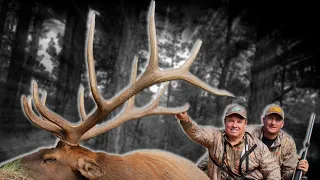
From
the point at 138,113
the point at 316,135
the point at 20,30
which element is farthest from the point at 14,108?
the point at 316,135

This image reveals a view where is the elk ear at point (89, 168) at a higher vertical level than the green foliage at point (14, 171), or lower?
higher

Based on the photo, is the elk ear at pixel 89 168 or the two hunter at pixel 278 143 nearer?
the elk ear at pixel 89 168

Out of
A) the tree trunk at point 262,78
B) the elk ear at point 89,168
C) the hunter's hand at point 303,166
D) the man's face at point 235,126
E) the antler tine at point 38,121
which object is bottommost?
the elk ear at point 89,168

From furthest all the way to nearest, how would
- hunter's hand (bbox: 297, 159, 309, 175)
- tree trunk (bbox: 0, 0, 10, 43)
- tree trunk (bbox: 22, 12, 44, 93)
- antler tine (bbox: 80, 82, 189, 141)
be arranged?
tree trunk (bbox: 22, 12, 44, 93) < tree trunk (bbox: 0, 0, 10, 43) < hunter's hand (bbox: 297, 159, 309, 175) < antler tine (bbox: 80, 82, 189, 141)

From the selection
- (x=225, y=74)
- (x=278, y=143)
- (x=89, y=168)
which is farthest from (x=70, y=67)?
(x=89, y=168)

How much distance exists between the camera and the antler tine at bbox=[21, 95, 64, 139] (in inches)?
86.4

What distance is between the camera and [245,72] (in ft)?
30.2

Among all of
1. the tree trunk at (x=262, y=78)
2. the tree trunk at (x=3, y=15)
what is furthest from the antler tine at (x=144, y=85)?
the tree trunk at (x=262, y=78)

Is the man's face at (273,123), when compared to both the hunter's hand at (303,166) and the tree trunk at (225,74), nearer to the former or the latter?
the hunter's hand at (303,166)

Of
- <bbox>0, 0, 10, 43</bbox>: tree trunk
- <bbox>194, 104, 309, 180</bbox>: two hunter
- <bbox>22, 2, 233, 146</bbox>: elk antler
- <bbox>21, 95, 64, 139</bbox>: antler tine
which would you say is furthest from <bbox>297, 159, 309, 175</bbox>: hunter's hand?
<bbox>0, 0, 10, 43</bbox>: tree trunk

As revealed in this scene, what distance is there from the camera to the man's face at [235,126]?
2.62 meters

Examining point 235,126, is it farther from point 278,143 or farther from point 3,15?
point 3,15

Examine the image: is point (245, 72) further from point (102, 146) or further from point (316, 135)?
point (102, 146)

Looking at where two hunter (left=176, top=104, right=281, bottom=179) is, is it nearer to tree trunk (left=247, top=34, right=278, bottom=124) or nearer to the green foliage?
the green foliage
